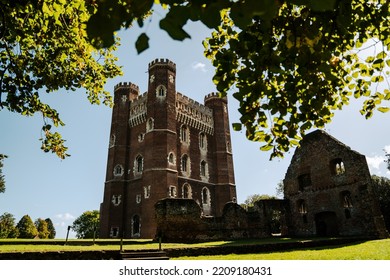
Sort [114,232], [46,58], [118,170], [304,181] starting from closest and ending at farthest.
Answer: [46,58]
[304,181]
[114,232]
[118,170]

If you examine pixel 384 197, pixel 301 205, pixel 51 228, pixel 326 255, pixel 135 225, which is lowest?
pixel 326 255

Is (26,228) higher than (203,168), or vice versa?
(203,168)

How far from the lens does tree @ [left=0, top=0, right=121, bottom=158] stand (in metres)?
6.94

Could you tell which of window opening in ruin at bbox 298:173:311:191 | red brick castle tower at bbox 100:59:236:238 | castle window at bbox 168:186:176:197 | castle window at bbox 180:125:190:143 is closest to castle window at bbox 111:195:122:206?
red brick castle tower at bbox 100:59:236:238

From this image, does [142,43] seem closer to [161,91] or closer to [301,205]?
[301,205]

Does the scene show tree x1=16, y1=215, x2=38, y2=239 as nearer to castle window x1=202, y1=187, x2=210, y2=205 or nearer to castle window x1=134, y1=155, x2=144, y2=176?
castle window x1=134, y1=155, x2=144, y2=176

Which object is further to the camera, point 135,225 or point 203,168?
point 203,168

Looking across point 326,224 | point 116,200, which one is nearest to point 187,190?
point 116,200

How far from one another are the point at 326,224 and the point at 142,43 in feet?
78.2

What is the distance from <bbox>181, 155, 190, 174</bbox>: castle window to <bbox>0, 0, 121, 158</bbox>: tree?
77.5 feet

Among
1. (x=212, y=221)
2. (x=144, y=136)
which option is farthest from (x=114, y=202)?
(x=212, y=221)

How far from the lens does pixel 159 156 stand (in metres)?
29.2

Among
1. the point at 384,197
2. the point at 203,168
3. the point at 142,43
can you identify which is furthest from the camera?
the point at 203,168

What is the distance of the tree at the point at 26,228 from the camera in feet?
153
